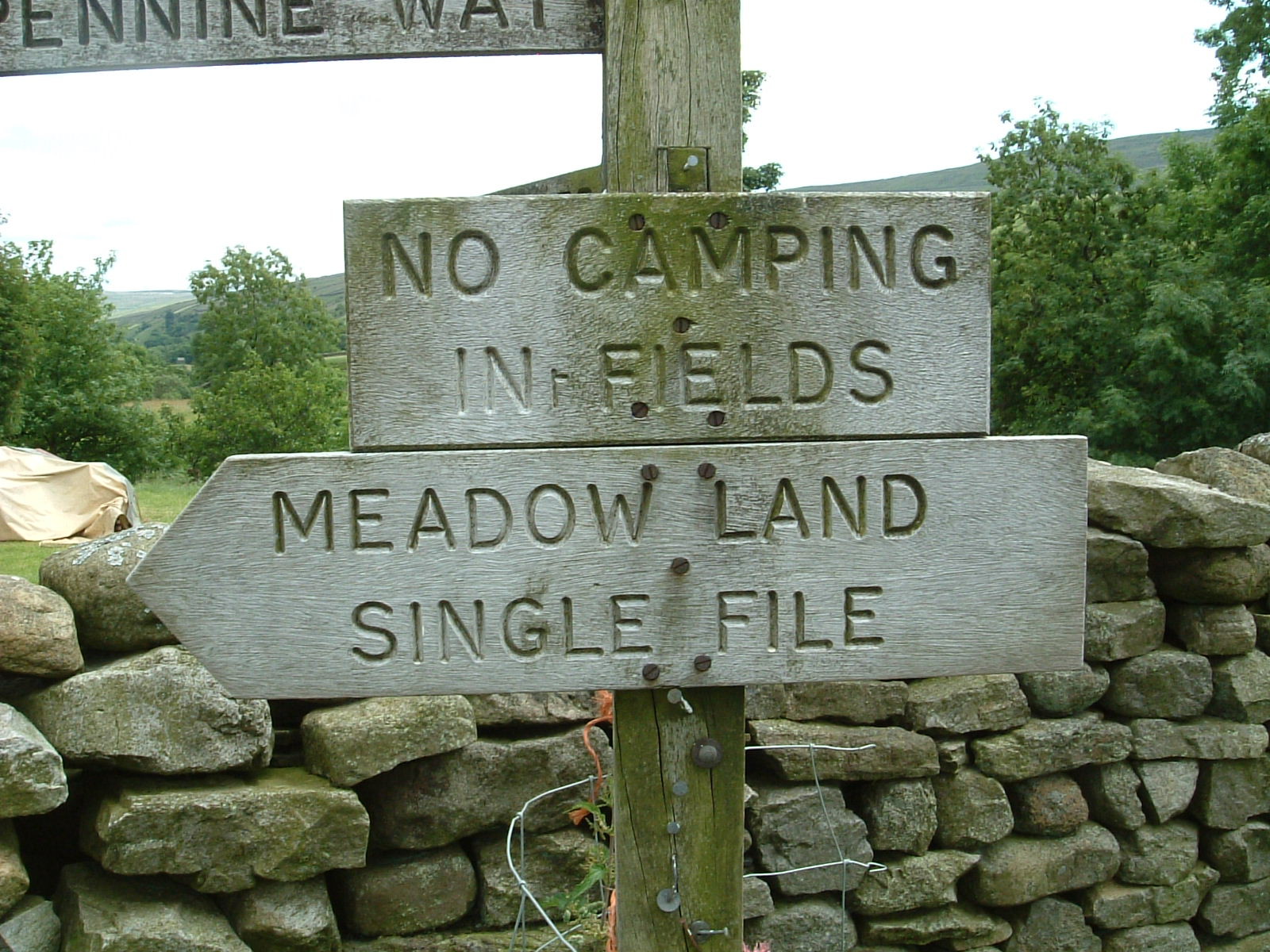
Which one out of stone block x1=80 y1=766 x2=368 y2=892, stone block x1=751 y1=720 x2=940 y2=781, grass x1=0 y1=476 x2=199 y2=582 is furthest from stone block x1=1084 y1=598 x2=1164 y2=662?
grass x1=0 y1=476 x2=199 y2=582

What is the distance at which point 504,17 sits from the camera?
1892 mm

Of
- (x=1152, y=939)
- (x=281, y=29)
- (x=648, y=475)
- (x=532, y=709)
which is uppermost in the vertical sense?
(x=281, y=29)

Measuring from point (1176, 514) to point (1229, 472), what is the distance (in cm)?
65

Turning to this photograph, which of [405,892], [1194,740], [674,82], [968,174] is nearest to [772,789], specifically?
[405,892]

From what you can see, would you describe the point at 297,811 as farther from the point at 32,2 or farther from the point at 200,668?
the point at 32,2

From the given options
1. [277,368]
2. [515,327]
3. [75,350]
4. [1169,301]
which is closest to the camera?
[515,327]

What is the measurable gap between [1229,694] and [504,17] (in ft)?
12.3

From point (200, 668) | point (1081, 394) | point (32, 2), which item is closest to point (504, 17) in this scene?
point (32, 2)

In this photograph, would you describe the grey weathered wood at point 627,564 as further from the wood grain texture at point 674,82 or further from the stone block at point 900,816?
the stone block at point 900,816

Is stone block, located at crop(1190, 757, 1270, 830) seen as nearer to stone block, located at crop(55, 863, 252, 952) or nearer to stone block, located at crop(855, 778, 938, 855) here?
stone block, located at crop(855, 778, 938, 855)

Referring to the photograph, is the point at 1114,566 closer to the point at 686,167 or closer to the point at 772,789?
the point at 772,789

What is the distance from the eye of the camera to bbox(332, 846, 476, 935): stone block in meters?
3.46

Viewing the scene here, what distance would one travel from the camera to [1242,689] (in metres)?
4.25

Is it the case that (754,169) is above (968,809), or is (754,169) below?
above
